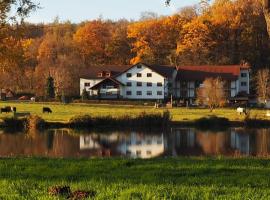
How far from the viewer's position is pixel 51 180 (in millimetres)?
8977

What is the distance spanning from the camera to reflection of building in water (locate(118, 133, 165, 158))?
27.1m

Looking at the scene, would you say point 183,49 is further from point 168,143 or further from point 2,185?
point 2,185

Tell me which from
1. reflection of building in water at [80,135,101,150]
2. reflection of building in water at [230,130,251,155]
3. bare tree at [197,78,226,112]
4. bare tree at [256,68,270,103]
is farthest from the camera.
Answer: bare tree at [256,68,270,103]

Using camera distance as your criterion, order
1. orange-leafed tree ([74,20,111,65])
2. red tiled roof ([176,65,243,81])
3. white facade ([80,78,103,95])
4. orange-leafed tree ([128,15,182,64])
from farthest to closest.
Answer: orange-leafed tree ([74,20,111,65]) → orange-leafed tree ([128,15,182,64]) → white facade ([80,78,103,95]) → red tiled roof ([176,65,243,81])

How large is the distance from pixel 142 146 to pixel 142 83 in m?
51.9

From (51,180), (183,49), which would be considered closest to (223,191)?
(51,180)

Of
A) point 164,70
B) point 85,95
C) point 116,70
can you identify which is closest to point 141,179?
point 85,95

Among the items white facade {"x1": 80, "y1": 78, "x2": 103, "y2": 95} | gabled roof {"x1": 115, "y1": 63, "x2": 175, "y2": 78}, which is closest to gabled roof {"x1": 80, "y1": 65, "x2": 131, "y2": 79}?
white facade {"x1": 80, "y1": 78, "x2": 103, "y2": 95}

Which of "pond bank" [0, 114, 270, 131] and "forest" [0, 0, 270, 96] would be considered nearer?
"pond bank" [0, 114, 270, 131]

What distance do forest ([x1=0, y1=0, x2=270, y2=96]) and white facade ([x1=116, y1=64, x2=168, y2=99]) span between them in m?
8.38

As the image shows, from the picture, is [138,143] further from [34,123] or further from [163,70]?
[163,70]

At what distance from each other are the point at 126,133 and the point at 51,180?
30.3 meters

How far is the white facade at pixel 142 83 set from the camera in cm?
8156

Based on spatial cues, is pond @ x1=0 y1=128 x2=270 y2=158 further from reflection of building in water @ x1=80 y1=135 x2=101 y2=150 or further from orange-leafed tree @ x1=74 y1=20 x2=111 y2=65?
orange-leafed tree @ x1=74 y1=20 x2=111 y2=65
